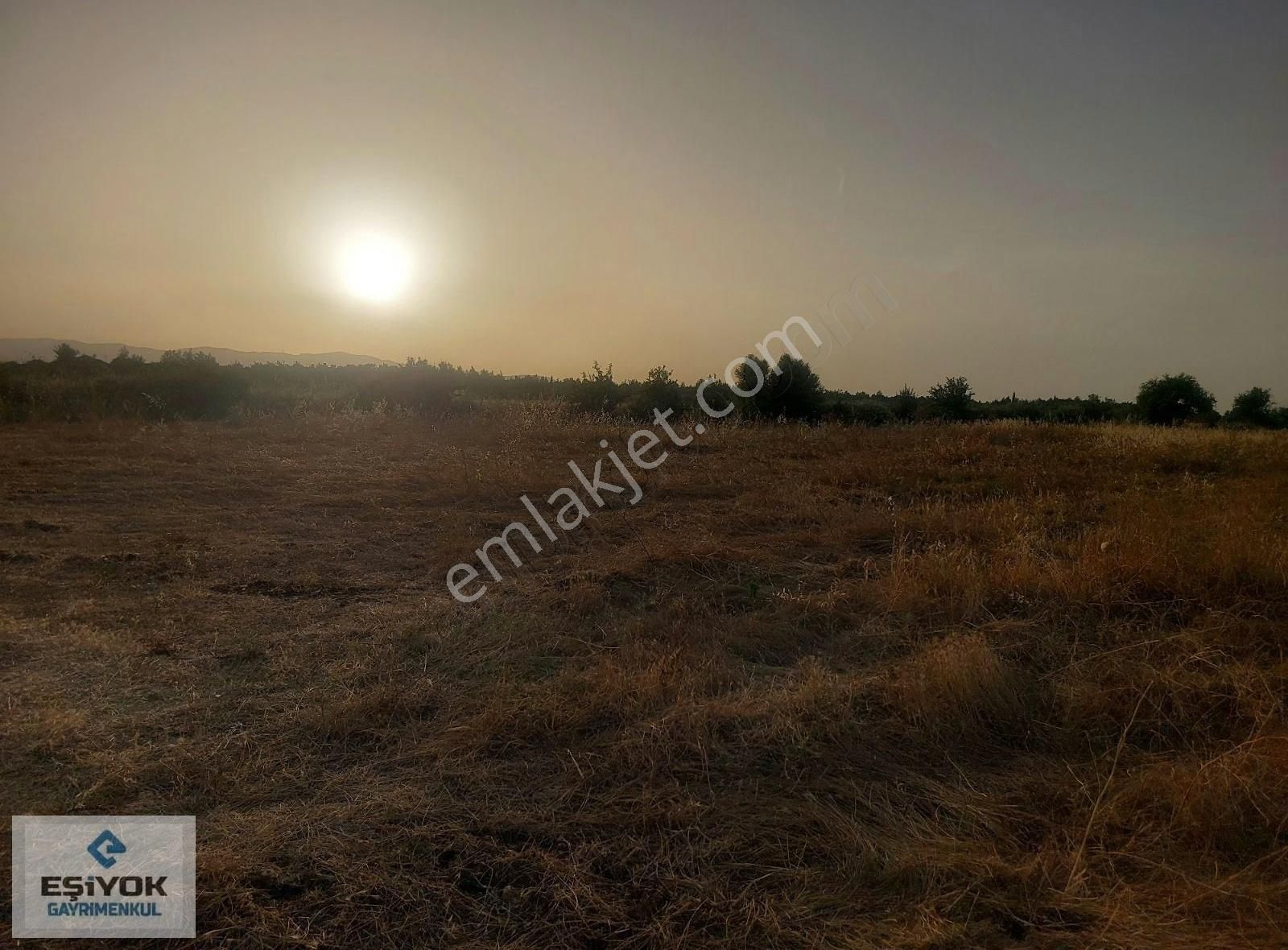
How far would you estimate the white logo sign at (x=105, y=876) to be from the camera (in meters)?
1.91

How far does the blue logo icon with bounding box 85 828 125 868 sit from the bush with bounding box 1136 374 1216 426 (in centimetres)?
3196

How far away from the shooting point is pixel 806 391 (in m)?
20.9

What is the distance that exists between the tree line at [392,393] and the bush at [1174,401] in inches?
1.6

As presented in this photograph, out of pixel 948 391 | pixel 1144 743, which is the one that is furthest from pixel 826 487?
pixel 948 391

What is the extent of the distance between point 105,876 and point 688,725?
80.8 inches

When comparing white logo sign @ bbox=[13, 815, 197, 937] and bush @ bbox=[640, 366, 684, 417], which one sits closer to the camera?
white logo sign @ bbox=[13, 815, 197, 937]

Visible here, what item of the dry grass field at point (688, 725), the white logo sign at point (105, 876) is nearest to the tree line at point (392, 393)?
the dry grass field at point (688, 725)

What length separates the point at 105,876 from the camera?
82.5 inches

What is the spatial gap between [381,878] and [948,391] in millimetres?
29713

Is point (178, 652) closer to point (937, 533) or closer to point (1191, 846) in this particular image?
point (1191, 846)

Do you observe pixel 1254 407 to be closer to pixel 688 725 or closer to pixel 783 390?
pixel 783 390

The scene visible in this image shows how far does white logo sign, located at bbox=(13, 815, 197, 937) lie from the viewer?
1.91m

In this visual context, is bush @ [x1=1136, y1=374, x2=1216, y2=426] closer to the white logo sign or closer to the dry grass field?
the dry grass field

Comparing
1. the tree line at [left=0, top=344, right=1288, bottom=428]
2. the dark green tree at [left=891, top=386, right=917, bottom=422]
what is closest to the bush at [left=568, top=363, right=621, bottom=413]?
the tree line at [left=0, top=344, right=1288, bottom=428]
